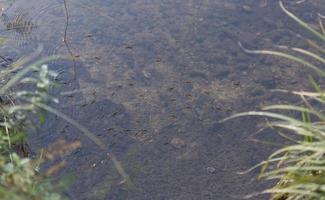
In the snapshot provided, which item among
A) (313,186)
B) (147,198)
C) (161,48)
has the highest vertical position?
(313,186)

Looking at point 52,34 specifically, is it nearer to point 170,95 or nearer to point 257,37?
point 170,95

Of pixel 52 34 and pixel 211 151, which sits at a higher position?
pixel 52 34

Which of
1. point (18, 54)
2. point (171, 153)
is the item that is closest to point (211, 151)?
point (171, 153)

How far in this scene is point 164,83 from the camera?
3.50 m

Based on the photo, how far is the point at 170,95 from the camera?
3.42 m

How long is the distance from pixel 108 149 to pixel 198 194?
575mm

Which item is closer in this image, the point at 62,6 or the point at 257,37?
Answer: the point at 257,37

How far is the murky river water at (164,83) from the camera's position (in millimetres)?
2982

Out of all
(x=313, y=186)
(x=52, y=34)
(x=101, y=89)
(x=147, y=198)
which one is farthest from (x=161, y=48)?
(x=313, y=186)

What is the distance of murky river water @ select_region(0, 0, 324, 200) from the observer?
2.98 m

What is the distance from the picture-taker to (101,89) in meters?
3.51

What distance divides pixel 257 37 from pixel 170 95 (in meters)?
0.72

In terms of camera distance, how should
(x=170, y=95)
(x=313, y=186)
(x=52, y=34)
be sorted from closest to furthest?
(x=313, y=186)
(x=170, y=95)
(x=52, y=34)

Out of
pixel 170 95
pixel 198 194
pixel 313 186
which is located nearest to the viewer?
pixel 313 186
